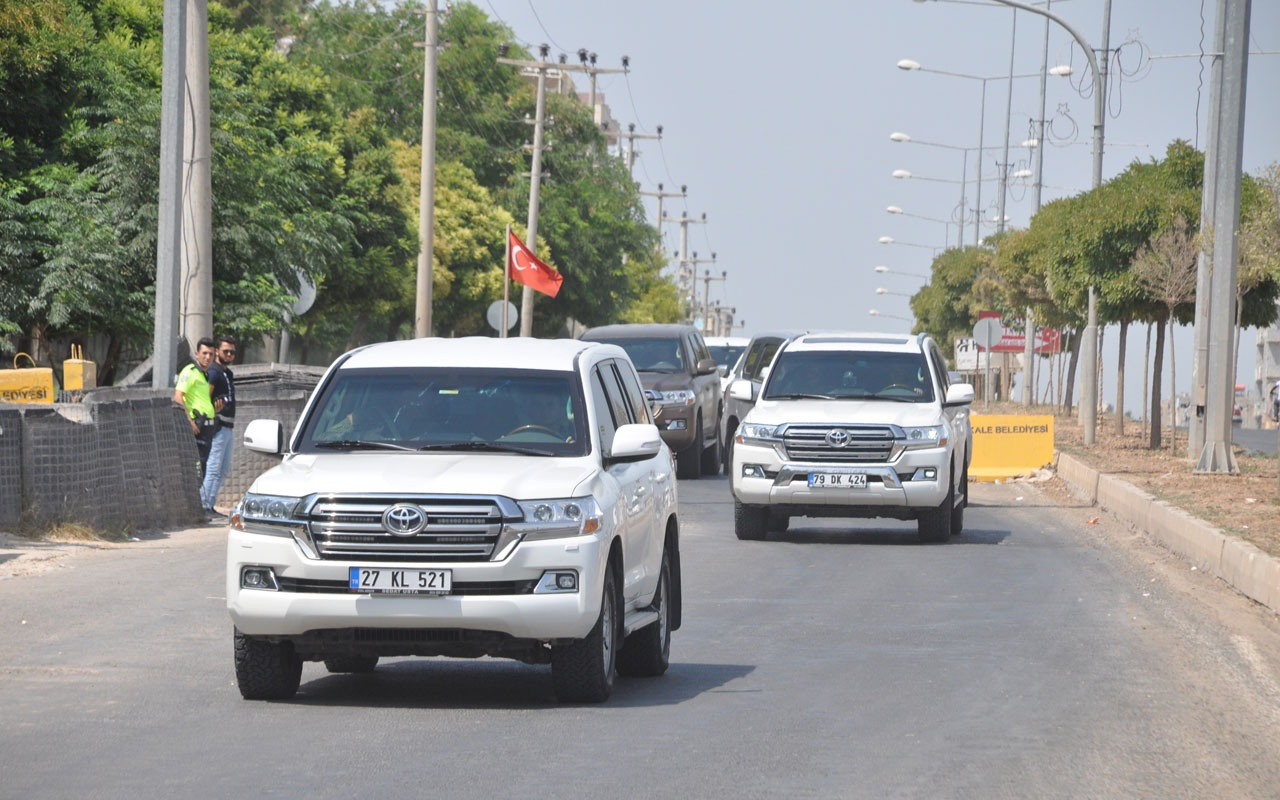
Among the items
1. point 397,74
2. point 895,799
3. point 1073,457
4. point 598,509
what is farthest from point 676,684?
point 397,74

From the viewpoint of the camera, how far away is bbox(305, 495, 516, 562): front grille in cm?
873

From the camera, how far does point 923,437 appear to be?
18750mm

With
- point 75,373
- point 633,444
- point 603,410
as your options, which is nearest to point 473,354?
point 603,410

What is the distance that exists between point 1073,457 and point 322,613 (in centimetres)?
2341

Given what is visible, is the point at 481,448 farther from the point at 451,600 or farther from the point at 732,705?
the point at 732,705

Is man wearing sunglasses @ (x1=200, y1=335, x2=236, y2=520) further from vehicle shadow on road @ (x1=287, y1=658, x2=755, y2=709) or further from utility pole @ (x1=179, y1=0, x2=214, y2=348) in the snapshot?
vehicle shadow on road @ (x1=287, y1=658, x2=755, y2=709)

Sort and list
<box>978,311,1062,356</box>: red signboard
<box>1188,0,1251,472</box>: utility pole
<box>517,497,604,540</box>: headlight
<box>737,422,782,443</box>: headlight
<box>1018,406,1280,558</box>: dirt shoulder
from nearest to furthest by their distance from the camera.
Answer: <box>517,497,604,540</box>: headlight → <box>1018,406,1280,558</box>: dirt shoulder → <box>737,422,782,443</box>: headlight → <box>1188,0,1251,472</box>: utility pole → <box>978,311,1062,356</box>: red signboard

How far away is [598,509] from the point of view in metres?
9.01

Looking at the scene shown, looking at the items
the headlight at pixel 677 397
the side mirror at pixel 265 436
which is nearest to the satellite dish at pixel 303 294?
the headlight at pixel 677 397

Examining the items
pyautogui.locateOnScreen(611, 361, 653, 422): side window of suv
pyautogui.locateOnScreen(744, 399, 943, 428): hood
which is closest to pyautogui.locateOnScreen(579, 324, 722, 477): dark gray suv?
pyautogui.locateOnScreen(744, 399, 943, 428): hood

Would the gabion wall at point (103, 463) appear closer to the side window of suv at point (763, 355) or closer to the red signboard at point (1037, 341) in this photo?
the side window of suv at point (763, 355)

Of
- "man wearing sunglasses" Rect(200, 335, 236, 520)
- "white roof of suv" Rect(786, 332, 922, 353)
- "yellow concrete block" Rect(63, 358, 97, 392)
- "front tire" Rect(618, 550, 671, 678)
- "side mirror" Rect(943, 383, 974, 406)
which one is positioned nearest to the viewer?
"front tire" Rect(618, 550, 671, 678)

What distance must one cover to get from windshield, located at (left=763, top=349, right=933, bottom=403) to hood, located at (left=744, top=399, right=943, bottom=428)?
23 cm

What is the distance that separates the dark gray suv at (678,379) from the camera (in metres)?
27.2
